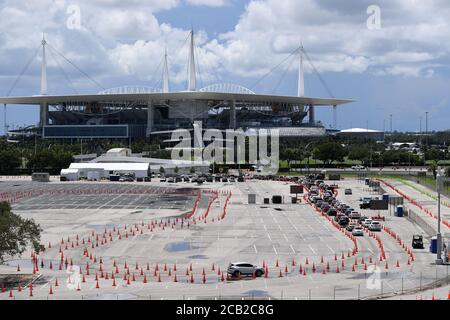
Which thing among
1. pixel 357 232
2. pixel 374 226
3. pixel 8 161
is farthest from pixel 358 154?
pixel 357 232

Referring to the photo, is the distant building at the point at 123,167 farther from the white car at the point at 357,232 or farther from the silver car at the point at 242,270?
the silver car at the point at 242,270

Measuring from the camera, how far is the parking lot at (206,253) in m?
31.2

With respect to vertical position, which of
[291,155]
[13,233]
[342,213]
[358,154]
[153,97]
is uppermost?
[153,97]

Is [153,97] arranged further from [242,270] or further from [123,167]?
[242,270]

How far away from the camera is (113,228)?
54.9 m

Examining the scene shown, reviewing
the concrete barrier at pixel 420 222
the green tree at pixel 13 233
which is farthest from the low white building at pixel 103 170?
the green tree at pixel 13 233

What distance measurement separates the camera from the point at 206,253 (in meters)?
42.3

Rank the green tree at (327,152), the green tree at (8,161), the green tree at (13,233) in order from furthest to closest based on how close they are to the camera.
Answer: the green tree at (327,152) < the green tree at (8,161) < the green tree at (13,233)

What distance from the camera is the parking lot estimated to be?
31203 millimetres

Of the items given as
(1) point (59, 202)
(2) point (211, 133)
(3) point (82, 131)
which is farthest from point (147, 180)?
(3) point (82, 131)

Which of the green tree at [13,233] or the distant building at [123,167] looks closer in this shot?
the green tree at [13,233]

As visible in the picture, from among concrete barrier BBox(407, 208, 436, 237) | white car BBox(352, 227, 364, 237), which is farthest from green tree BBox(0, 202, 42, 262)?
concrete barrier BBox(407, 208, 436, 237)

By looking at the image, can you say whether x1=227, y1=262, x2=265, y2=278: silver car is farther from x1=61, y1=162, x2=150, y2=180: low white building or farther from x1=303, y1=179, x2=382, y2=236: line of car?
x1=61, y1=162, x2=150, y2=180: low white building
